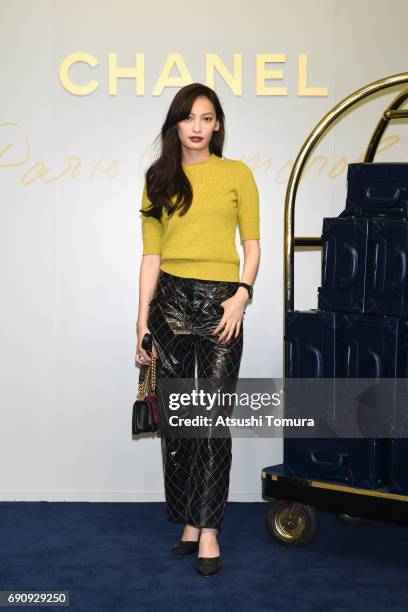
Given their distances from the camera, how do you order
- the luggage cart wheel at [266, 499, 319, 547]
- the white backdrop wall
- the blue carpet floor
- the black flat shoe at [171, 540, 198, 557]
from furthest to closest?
the white backdrop wall, the luggage cart wheel at [266, 499, 319, 547], the black flat shoe at [171, 540, 198, 557], the blue carpet floor

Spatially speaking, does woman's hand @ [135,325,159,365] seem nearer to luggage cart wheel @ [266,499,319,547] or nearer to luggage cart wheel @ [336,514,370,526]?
luggage cart wheel @ [266,499,319,547]

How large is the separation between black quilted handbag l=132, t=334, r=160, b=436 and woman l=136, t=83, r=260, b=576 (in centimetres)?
3

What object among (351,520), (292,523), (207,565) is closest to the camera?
(207,565)

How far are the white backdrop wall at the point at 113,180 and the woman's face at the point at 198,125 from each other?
706 mm

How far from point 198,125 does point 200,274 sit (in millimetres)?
496

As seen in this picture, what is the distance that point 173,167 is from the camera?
9.59 ft

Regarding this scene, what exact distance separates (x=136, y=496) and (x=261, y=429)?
2.00 ft

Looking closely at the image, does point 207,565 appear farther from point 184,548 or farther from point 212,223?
point 212,223

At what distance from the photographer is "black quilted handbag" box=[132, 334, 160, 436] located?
2834 millimetres

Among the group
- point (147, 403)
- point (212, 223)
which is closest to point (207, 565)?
point (147, 403)

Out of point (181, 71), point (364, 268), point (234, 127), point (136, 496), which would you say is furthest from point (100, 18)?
point (136, 496)

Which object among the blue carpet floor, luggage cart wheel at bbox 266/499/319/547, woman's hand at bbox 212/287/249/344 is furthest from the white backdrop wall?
woman's hand at bbox 212/287/249/344

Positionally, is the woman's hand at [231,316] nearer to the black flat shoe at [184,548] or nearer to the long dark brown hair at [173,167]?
the long dark brown hair at [173,167]

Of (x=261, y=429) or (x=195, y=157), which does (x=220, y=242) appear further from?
(x=261, y=429)
